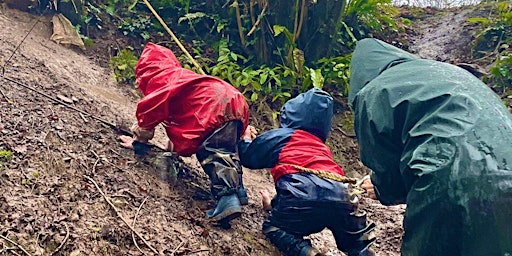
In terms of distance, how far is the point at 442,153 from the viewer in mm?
2541

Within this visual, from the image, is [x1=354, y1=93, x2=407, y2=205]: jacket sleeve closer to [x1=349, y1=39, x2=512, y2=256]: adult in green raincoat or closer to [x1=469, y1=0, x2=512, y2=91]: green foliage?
[x1=349, y1=39, x2=512, y2=256]: adult in green raincoat

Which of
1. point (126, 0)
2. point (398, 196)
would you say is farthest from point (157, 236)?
point (126, 0)

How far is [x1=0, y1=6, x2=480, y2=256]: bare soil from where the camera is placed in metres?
3.34

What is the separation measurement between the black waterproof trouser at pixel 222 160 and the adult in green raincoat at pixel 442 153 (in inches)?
54.4

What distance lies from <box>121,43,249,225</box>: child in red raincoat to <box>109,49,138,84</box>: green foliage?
229 centimetres

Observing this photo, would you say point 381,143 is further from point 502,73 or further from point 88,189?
point 502,73

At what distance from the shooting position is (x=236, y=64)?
7328mm

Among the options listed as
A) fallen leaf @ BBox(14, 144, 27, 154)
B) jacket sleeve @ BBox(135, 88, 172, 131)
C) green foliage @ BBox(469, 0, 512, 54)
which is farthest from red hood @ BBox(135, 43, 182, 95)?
green foliage @ BBox(469, 0, 512, 54)

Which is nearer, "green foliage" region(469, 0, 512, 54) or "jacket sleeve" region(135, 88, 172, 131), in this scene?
"jacket sleeve" region(135, 88, 172, 131)

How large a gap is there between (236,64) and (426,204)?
501 centimetres

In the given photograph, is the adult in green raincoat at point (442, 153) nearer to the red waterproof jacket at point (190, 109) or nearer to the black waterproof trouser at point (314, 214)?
the black waterproof trouser at point (314, 214)

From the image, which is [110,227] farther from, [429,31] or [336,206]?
[429,31]

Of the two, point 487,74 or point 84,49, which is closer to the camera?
point 84,49

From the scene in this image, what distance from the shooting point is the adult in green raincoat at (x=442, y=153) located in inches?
98.0
